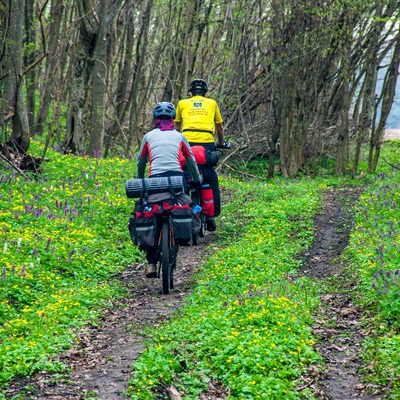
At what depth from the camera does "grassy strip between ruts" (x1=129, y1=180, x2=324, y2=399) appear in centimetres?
578

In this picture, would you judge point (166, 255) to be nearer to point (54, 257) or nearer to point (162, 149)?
point (162, 149)

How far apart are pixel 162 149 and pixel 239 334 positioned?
3372 mm

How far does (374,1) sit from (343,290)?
16625 mm

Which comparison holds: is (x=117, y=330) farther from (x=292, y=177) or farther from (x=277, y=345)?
(x=292, y=177)

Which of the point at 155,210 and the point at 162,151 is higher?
the point at 162,151

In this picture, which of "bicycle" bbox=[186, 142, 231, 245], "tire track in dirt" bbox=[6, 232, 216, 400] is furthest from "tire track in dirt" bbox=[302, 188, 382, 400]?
"bicycle" bbox=[186, 142, 231, 245]

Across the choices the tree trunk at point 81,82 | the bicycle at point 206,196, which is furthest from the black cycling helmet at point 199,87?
the tree trunk at point 81,82

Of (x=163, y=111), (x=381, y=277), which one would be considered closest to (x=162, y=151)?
(x=163, y=111)

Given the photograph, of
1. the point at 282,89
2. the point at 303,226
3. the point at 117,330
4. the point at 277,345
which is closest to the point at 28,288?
the point at 117,330

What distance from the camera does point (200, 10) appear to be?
23531mm

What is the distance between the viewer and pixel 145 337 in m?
7.11

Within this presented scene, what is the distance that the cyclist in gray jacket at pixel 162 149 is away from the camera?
29.4ft

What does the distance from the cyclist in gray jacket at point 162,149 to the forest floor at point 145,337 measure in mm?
817

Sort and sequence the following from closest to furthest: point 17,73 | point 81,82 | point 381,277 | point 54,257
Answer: point 381,277 < point 54,257 < point 17,73 < point 81,82
